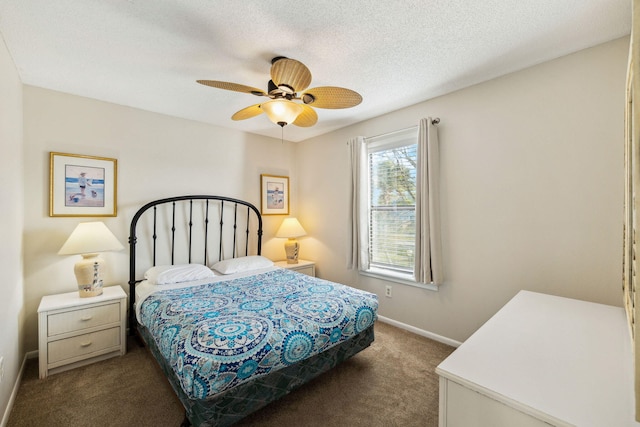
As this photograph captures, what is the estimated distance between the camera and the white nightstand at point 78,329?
2191 mm

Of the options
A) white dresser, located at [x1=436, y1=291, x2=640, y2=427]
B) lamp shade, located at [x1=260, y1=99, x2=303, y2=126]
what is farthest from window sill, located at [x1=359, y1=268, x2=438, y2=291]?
lamp shade, located at [x1=260, y1=99, x2=303, y2=126]

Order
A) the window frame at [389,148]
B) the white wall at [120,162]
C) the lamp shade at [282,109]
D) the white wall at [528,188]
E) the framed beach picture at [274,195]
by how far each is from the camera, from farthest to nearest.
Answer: the framed beach picture at [274,195], the window frame at [389,148], the white wall at [120,162], the lamp shade at [282,109], the white wall at [528,188]

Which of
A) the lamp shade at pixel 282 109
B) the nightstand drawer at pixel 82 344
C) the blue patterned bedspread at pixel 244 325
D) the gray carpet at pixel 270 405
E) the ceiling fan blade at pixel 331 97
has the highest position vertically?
the ceiling fan blade at pixel 331 97

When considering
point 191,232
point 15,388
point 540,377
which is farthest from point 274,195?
point 540,377

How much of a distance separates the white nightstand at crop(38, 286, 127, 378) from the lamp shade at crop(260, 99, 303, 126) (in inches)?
85.2

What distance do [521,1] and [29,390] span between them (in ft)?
13.6

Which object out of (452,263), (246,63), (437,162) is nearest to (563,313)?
(452,263)

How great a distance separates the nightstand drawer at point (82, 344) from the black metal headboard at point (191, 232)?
0.40 meters

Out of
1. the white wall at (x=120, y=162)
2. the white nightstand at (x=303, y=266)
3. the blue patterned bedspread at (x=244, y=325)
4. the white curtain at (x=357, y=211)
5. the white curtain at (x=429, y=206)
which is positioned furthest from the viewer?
the white nightstand at (x=303, y=266)

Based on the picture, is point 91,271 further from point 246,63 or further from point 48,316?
point 246,63

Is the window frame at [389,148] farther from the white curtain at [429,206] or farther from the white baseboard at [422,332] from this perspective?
the white baseboard at [422,332]

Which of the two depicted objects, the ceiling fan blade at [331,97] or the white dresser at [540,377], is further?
the ceiling fan blade at [331,97]

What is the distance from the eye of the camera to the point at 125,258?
2959mm

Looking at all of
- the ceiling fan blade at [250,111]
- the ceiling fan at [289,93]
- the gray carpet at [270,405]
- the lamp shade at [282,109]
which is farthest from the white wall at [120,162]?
the lamp shade at [282,109]
